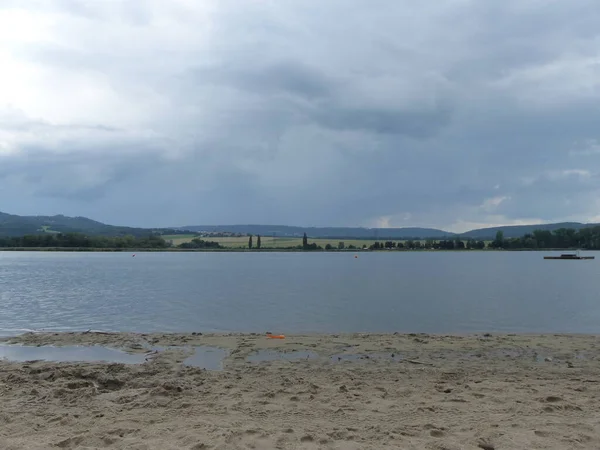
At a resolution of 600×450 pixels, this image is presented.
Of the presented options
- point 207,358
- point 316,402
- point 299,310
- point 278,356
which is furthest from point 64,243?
point 316,402

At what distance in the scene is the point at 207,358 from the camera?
13.5 m

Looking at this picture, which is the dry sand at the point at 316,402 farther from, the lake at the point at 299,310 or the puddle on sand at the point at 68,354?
the lake at the point at 299,310

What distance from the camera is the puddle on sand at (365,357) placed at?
43.1 ft

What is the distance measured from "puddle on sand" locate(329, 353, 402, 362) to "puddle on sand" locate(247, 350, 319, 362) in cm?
64

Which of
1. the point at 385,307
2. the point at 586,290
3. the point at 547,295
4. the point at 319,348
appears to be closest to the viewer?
the point at 319,348

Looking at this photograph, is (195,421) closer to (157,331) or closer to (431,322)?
(157,331)

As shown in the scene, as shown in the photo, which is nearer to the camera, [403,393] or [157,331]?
[403,393]

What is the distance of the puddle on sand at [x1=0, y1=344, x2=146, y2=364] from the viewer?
13.2 meters

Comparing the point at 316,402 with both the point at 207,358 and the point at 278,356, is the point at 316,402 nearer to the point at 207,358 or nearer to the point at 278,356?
the point at 278,356

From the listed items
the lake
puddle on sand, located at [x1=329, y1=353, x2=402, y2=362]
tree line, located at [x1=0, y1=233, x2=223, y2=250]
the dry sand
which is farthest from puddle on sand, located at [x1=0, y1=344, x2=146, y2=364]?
tree line, located at [x1=0, y1=233, x2=223, y2=250]

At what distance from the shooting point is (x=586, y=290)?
41.0 meters

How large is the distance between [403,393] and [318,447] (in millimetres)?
3295

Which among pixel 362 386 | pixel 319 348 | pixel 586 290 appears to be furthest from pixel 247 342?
pixel 586 290

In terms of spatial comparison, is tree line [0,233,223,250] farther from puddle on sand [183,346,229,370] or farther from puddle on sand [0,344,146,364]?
puddle on sand [183,346,229,370]
